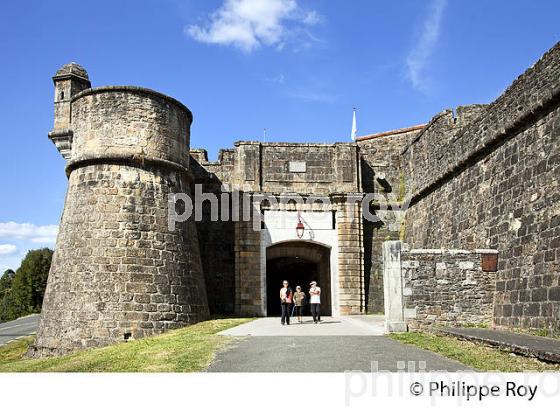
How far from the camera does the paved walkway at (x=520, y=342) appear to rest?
7.48 m

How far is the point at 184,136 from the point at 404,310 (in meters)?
8.46

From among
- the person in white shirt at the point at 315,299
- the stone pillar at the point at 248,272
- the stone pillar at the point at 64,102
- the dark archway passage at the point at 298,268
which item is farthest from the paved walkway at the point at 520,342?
the stone pillar at the point at 64,102

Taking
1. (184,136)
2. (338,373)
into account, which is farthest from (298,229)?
(338,373)

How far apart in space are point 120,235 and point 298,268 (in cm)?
1221

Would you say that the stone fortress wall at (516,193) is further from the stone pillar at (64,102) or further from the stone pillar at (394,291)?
the stone pillar at (64,102)

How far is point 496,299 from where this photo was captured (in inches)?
476

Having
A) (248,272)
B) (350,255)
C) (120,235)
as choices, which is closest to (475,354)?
(120,235)

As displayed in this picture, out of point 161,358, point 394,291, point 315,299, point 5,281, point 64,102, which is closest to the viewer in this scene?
point 161,358

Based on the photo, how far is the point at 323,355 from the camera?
848 centimetres

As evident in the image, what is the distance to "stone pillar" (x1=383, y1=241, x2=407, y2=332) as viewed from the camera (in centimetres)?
1140

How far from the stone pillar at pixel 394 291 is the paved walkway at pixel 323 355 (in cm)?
39

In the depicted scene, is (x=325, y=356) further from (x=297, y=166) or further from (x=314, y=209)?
(x=297, y=166)

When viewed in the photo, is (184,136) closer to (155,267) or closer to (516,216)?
(155,267)
